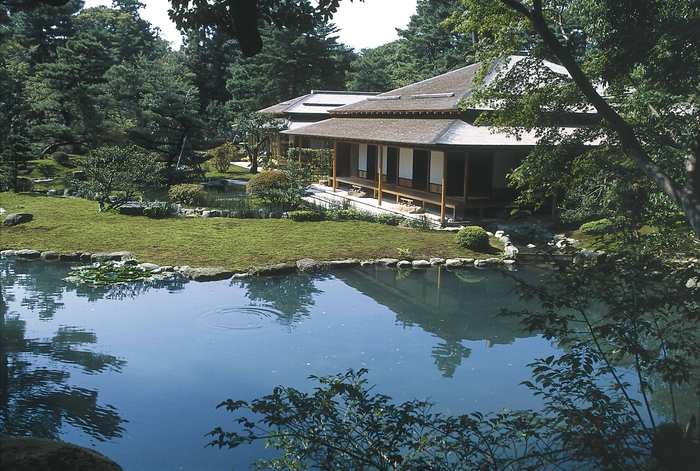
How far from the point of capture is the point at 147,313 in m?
11.0

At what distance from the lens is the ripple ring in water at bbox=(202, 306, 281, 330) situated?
1042cm

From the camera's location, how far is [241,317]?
10.9 meters

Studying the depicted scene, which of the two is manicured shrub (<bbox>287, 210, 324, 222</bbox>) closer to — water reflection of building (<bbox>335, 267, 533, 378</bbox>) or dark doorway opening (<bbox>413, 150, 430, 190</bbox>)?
dark doorway opening (<bbox>413, 150, 430, 190</bbox>)

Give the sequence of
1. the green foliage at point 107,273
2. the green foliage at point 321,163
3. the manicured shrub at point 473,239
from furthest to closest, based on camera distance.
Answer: the green foliage at point 321,163, the manicured shrub at point 473,239, the green foliage at point 107,273

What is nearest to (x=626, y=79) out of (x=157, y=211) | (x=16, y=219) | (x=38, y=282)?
(x=38, y=282)

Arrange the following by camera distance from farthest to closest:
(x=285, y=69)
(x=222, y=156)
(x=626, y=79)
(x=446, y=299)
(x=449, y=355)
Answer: (x=285, y=69)
(x=222, y=156)
(x=446, y=299)
(x=449, y=355)
(x=626, y=79)

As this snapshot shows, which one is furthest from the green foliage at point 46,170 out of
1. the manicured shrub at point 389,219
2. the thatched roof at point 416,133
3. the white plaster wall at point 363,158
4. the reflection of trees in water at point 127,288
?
the reflection of trees in water at point 127,288

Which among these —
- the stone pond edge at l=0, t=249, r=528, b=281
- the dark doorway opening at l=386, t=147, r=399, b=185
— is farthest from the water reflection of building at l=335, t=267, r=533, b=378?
the dark doorway opening at l=386, t=147, r=399, b=185

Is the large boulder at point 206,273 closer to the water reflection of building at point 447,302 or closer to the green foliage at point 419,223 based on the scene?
the water reflection of building at point 447,302

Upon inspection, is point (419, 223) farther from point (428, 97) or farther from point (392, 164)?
point (392, 164)

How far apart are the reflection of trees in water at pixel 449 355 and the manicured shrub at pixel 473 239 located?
238 inches

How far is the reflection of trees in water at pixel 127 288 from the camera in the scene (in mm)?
12109

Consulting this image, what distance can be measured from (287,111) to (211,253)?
73.6 ft

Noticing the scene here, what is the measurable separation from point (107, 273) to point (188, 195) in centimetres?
839
